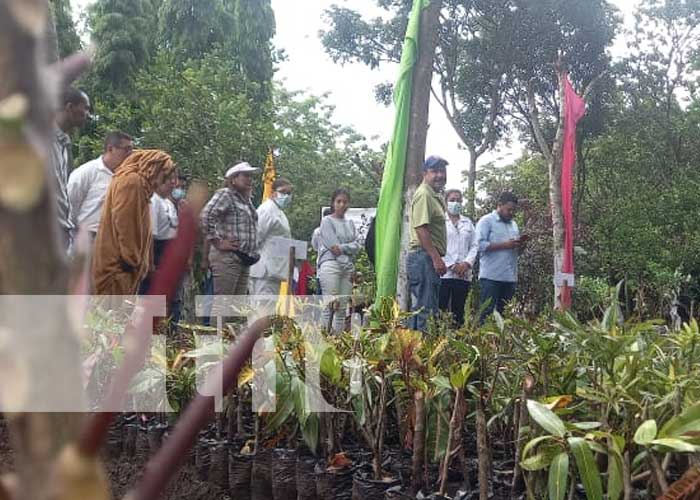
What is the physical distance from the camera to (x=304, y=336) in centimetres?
267

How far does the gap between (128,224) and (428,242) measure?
1597 mm

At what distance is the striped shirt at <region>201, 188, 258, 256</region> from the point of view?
4.62m

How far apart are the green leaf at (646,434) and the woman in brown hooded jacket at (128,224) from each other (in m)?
2.50

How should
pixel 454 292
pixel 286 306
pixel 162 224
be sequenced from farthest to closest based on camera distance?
pixel 454 292 → pixel 162 224 → pixel 286 306

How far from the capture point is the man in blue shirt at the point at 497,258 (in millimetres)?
5242

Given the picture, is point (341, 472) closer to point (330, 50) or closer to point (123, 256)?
point (123, 256)

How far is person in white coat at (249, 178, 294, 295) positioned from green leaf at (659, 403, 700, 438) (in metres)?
3.87

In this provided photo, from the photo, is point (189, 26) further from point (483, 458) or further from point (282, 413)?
point (483, 458)

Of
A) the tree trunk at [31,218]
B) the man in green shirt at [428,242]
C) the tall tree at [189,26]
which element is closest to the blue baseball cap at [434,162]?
the man in green shirt at [428,242]

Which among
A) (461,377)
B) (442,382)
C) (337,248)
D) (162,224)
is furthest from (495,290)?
(461,377)

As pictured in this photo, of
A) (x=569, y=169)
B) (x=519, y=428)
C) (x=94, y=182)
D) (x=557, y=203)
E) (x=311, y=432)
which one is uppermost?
(x=569, y=169)

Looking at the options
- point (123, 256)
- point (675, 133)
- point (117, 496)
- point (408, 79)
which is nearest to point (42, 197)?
point (117, 496)

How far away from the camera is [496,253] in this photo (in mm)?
5281

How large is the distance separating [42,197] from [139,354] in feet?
0.28
